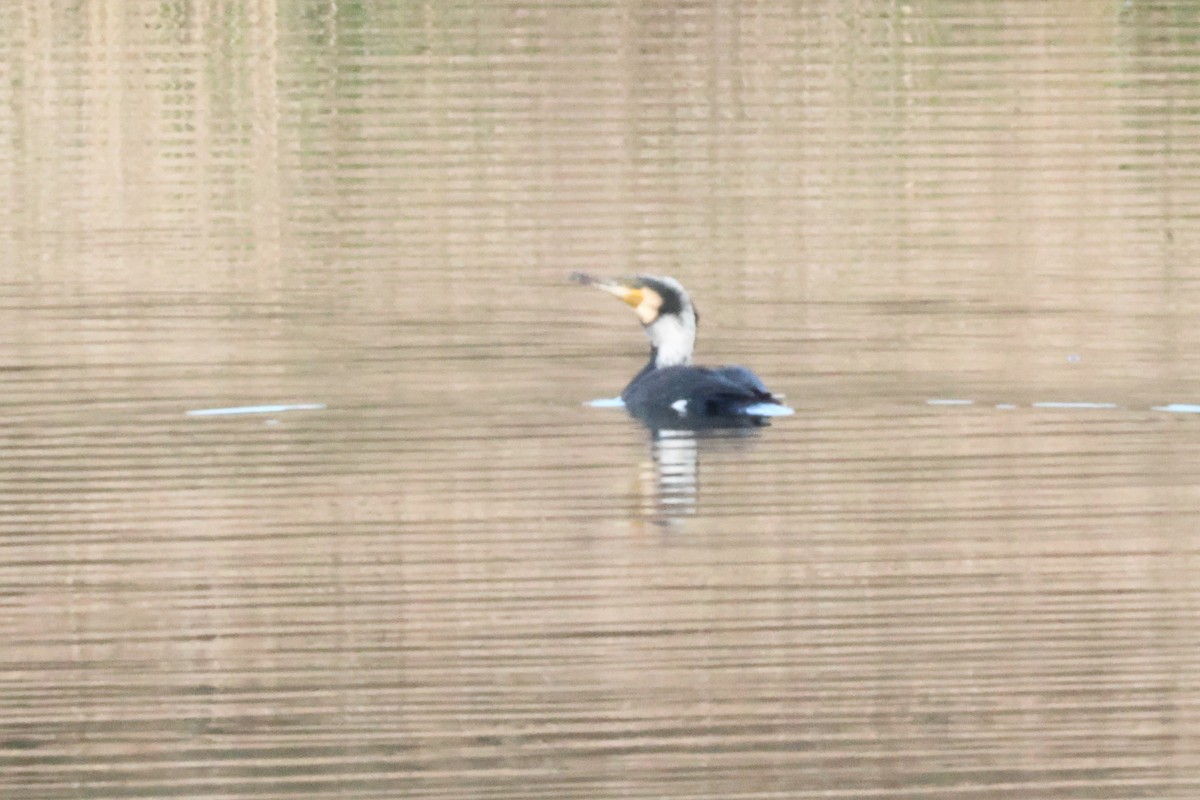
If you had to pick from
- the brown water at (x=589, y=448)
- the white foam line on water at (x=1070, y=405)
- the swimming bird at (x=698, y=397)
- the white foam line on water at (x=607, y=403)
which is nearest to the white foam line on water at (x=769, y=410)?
the swimming bird at (x=698, y=397)

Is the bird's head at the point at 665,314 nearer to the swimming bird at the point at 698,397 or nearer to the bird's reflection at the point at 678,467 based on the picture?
the swimming bird at the point at 698,397

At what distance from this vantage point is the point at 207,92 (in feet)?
80.4

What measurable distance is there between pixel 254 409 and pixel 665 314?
202 centimetres

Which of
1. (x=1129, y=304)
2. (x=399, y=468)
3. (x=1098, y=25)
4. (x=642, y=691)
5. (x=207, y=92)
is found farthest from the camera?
(x=1098, y=25)

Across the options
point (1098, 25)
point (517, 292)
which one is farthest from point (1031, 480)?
point (1098, 25)

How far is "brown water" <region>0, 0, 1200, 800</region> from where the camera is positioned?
23.4 feet

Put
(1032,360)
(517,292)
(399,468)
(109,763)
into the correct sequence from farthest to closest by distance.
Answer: (517,292) < (1032,360) < (399,468) < (109,763)

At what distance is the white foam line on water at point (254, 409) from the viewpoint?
11773 mm

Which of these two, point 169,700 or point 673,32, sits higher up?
point 673,32

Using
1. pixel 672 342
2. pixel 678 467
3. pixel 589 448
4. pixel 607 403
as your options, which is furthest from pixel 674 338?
pixel 678 467

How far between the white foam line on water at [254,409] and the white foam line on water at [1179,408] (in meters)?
3.37

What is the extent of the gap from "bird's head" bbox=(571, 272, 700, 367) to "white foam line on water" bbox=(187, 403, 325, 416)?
4.90ft

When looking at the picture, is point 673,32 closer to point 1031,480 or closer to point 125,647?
point 1031,480

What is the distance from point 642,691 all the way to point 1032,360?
5.83 m
